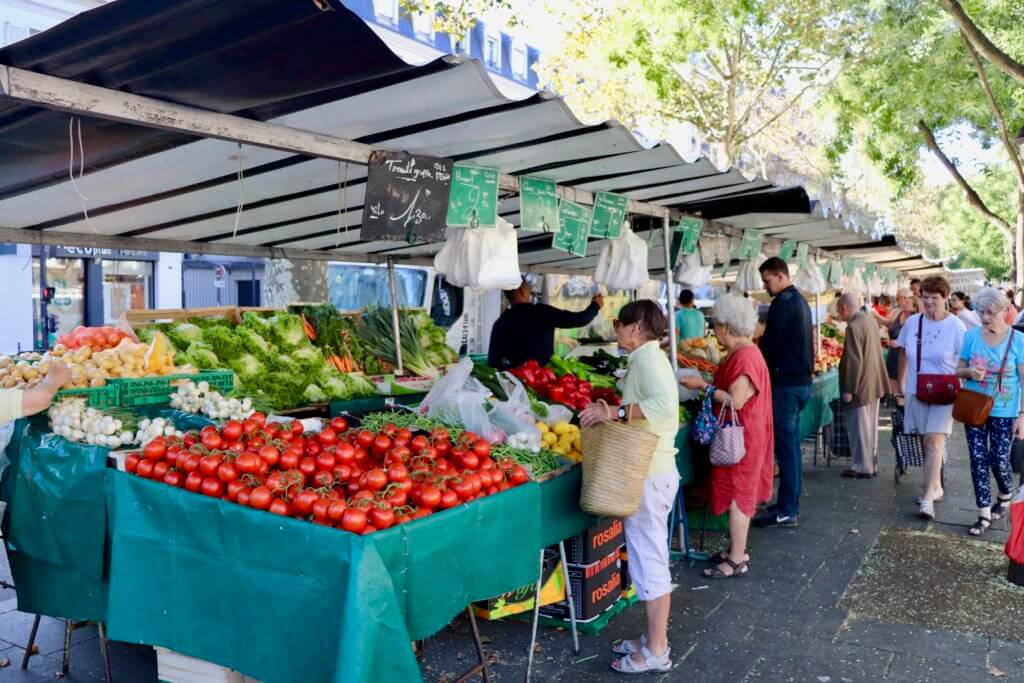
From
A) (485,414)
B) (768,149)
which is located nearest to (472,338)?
(485,414)

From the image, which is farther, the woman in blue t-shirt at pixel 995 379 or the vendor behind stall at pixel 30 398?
the woman in blue t-shirt at pixel 995 379

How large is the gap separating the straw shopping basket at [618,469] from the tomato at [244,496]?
1.65 m

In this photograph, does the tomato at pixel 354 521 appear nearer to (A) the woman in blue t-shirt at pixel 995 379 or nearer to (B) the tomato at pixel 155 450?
(B) the tomato at pixel 155 450

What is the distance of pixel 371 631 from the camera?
107 inches

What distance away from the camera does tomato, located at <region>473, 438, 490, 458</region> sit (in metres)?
3.85

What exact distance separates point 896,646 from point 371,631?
331 cm

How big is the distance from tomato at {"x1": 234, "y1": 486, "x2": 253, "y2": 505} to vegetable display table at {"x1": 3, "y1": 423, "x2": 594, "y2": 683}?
6cm

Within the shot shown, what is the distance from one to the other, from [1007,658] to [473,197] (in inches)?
155

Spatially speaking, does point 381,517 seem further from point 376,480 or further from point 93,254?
point 93,254

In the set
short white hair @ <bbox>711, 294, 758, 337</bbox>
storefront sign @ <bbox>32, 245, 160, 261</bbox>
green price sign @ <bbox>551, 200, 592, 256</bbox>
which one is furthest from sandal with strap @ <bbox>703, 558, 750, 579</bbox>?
storefront sign @ <bbox>32, 245, 160, 261</bbox>

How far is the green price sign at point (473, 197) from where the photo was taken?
471 cm

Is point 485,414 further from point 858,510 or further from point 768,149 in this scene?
point 768,149

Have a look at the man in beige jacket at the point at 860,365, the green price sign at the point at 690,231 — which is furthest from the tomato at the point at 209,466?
Result: the man in beige jacket at the point at 860,365

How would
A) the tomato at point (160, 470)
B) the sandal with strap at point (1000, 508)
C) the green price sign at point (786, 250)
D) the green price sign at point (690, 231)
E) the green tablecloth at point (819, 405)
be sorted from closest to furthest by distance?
the tomato at point (160, 470), the sandal with strap at point (1000, 508), the green price sign at point (690, 231), the green tablecloth at point (819, 405), the green price sign at point (786, 250)
